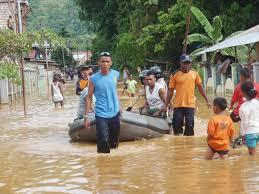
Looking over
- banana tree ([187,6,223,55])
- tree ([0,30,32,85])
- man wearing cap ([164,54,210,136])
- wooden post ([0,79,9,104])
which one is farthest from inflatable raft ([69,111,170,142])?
banana tree ([187,6,223,55])

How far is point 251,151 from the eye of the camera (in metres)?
7.79

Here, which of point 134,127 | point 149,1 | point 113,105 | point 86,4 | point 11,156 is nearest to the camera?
point 113,105

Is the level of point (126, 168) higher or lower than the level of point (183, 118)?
lower

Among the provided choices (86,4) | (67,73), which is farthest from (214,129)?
(67,73)

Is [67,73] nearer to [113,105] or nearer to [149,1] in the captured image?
[149,1]

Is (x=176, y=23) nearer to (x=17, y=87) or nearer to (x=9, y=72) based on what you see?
(x=17, y=87)

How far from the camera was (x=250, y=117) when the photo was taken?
25.0 ft

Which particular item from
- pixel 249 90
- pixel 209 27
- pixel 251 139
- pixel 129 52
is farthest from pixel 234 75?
pixel 129 52

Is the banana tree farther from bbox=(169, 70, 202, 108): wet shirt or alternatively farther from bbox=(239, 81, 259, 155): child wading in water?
bbox=(239, 81, 259, 155): child wading in water

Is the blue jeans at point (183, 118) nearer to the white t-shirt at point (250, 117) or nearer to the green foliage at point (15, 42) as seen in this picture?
the white t-shirt at point (250, 117)

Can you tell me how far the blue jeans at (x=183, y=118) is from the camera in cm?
980

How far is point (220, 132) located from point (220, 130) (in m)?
0.03

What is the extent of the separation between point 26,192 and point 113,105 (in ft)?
8.34

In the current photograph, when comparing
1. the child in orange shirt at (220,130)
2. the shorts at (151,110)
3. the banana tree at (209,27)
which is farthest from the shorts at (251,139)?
the banana tree at (209,27)
